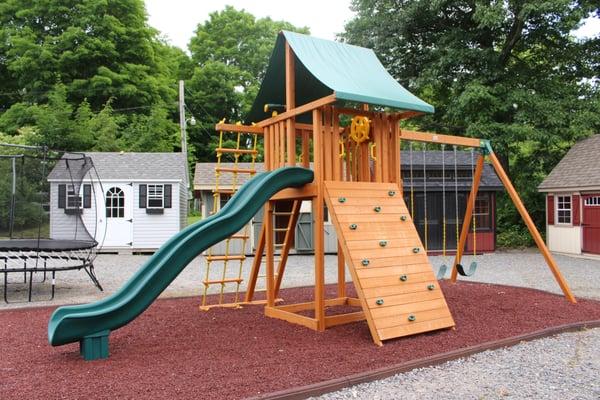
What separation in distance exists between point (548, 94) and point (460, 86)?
2937 mm

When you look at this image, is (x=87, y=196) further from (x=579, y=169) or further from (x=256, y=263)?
(x=579, y=169)

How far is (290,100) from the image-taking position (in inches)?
244

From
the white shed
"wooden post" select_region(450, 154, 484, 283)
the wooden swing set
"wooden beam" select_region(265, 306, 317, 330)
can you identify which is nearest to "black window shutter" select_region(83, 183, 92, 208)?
the white shed

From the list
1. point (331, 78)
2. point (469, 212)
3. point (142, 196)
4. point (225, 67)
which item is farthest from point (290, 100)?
point (225, 67)

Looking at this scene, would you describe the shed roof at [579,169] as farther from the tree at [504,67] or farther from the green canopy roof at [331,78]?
the green canopy roof at [331,78]

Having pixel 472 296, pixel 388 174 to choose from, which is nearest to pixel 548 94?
pixel 472 296

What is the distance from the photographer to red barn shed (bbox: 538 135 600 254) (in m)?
14.9

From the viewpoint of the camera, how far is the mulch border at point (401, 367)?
145 inches

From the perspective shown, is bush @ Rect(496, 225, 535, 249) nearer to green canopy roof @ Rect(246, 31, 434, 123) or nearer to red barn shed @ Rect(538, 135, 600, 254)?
red barn shed @ Rect(538, 135, 600, 254)

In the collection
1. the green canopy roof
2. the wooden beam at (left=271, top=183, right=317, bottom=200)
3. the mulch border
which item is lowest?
the mulch border

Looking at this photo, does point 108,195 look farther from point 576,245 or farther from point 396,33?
point 576,245

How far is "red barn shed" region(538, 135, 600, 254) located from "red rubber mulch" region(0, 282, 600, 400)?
873cm

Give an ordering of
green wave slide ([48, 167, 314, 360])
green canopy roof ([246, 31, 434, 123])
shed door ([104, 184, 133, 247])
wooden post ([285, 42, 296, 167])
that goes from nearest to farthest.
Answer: green wave slide ([48, 167, 314, 360]) → green canopy roof ([246, 31, 434, 123]) → wooden post ([285, 42, 296, 167]) → shed door ([104, 184, 133, 247])

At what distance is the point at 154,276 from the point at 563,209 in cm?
1487
